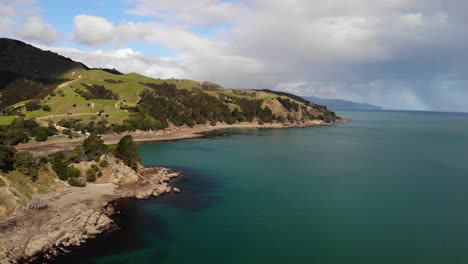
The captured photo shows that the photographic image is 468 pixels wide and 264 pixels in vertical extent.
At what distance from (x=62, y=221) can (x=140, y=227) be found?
38.5 feet

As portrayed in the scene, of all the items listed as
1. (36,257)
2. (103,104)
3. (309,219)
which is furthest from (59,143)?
(309,219)

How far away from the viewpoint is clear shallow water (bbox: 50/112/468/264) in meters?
49.0

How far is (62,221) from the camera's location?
54.5m

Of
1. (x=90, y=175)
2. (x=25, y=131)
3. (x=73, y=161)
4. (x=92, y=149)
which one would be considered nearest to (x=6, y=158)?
(x=73, y=161)

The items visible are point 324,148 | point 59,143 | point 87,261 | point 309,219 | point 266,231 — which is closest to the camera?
point 87,261

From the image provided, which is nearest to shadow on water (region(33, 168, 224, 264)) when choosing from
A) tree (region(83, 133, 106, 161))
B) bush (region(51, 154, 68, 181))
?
bush (region(51, 154, 68, 181))

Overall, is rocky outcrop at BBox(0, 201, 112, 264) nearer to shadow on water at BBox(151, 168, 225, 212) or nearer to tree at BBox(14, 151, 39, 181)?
shadow on water at BBox(151, 168, 225, 212)

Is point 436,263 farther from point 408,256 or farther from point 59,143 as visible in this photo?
point 59,143

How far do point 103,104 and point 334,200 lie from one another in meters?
149

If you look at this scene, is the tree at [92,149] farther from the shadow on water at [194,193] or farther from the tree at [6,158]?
the shadow on water at [194,193]

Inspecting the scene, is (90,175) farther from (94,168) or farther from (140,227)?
(140,227)

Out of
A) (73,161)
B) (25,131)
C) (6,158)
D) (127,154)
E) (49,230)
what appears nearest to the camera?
(49,230)

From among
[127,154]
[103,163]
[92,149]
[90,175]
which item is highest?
[92,149]

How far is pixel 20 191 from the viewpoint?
2482 inches
